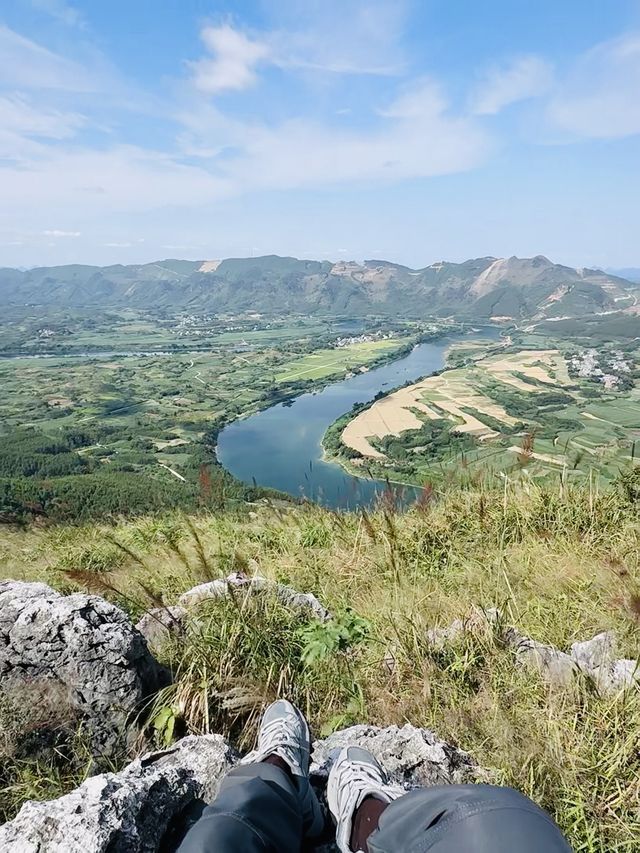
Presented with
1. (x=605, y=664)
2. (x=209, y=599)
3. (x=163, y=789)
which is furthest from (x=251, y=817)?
(x=605, y=664)

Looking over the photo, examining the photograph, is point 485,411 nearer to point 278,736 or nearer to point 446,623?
point 446,623

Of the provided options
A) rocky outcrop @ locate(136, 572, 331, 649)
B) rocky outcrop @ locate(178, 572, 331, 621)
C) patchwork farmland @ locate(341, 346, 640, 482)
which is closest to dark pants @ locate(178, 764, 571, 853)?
rocky outcrop @ locate(136, 572, 331, 649)

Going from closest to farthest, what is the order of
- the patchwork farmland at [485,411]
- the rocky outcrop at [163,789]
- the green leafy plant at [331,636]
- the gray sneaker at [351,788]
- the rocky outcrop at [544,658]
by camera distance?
1. the rocky outcrop at [163,789]
2. the gray sneaker at [351,788]
3. the rocky outcrop at [544,658]
4. the green leafy plant at [331,636]
5. the patchwork farmland at [485,411]

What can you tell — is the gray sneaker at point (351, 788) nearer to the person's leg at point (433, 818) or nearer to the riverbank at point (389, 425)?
→ the person's leg at point (433, 818)

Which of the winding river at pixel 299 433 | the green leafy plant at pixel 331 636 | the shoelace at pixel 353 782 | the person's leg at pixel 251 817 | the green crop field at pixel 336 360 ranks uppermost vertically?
the person's leg at pixel 251 817

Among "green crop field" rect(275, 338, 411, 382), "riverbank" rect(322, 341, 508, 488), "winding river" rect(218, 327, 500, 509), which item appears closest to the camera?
"winding river" rect(218, 327, 500, 509)

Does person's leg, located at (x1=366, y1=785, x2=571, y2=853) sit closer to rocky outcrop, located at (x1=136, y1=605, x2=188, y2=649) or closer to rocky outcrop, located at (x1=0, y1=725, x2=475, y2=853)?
rocky outcrop, located at (x1=0, y1=725, x2=475, y2=853)

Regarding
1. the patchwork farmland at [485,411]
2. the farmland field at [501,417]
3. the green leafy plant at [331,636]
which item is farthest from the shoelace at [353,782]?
the patchwork farmland at [485,411]
